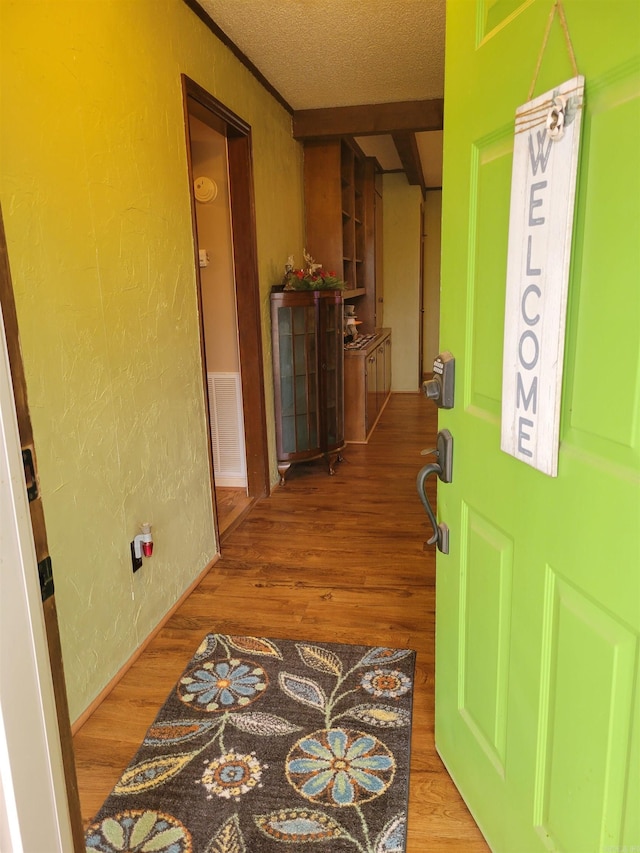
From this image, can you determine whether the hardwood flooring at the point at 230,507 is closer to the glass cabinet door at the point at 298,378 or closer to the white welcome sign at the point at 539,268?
the glass cabinet door at the point at 298,378

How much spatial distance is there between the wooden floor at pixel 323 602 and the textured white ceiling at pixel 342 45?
100 inches

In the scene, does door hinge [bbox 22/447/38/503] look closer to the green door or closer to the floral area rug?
the green door

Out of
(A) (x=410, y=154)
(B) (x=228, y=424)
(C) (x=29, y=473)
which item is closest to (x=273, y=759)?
(C) (x=29, y=473)

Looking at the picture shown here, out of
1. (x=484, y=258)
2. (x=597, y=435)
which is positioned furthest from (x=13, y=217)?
(x=597, y=435)

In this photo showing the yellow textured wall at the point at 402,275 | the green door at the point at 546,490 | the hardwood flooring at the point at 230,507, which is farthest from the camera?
the yellow textured wall at the point at 402,275

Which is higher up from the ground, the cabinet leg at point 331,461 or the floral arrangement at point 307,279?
the floral arrangement at point 307,279

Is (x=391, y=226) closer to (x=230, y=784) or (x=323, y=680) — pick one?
(x=323, y=680)

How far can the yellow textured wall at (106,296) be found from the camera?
66.7 inches

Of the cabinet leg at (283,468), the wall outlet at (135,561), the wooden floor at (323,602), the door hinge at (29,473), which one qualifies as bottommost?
the wooden floor at (323,602)

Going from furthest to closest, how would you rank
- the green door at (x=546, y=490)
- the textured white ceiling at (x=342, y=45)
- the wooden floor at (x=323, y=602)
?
the textured white ceiling at (x=342, y=45)
the wooden floor at (x=323, y=602)
the green door at (x=546, y=490)

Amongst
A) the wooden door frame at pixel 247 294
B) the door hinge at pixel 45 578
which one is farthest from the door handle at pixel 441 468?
the wooden door frame at pixel 247 294

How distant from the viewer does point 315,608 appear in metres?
2.59

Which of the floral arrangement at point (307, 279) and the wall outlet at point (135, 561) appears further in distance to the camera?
the floral arrangement at point (307, 279)

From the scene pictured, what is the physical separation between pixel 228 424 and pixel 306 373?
636 mm
